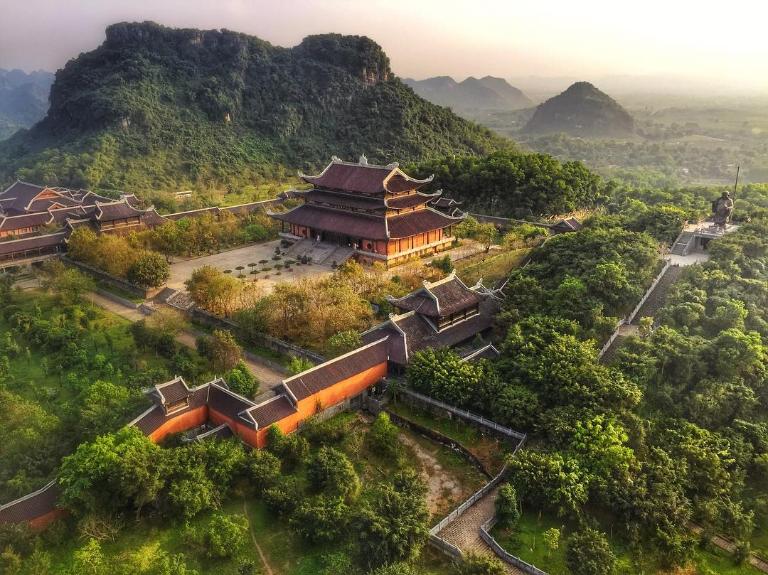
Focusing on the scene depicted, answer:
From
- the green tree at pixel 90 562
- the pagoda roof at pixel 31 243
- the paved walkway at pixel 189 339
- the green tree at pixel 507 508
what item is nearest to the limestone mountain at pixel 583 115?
the pagoda roof at pixel 31 243

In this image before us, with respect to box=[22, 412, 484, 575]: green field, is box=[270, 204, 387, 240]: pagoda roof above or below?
above

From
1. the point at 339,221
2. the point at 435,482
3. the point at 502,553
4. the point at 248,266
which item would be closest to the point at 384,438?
the point at 435,482

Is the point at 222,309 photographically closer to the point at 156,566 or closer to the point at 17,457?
the point at 17,457

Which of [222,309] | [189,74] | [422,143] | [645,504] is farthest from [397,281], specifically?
[189,74]

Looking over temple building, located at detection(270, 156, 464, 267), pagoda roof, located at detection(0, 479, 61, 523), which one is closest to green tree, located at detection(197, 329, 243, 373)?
pagoda roof, located at detection(0, 479, 61, 523)

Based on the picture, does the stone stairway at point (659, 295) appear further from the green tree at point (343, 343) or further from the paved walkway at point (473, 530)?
the paved walkway at point (473, 530)

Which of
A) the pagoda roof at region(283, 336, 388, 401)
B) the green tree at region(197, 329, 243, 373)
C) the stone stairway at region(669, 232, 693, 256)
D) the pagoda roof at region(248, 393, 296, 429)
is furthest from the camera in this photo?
the stone stairway at region(669, 232, 693, 256)

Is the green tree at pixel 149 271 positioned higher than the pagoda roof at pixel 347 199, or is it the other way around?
the pagoda roof at pixel 347 199

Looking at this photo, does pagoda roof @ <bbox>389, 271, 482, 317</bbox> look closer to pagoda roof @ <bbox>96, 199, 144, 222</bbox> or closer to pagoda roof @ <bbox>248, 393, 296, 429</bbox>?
pagoda roof @ <bbox>248, 393, 296, 429</bbox>
